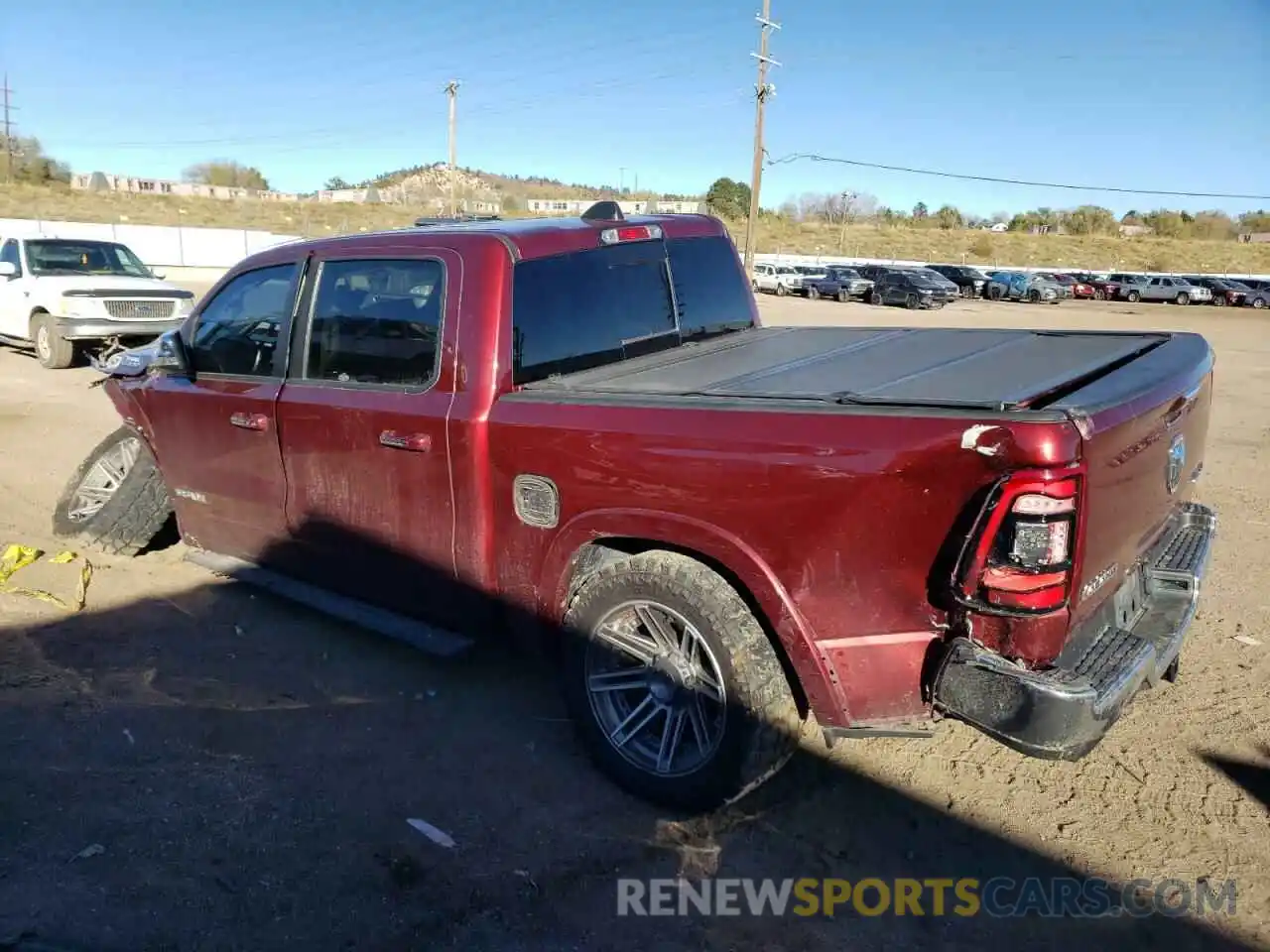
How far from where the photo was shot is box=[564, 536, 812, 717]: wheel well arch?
300 centimetres

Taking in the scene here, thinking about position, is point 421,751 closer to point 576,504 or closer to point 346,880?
point 346,880

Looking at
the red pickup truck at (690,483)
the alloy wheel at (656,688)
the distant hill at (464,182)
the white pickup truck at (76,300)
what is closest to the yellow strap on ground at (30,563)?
the red pickup truck at (690,483)

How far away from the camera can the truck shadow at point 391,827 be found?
269 centimetres

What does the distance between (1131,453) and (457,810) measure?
2.47 meters

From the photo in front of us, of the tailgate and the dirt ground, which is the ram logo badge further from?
the dirt ground

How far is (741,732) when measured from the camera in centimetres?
294

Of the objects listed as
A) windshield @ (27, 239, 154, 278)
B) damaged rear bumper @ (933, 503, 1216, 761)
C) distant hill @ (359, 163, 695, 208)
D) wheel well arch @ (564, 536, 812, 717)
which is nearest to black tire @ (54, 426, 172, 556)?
wheel well arch @ (564, 536, 812, 717)

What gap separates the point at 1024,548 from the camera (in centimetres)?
239

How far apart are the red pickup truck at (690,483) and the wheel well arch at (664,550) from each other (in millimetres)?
14

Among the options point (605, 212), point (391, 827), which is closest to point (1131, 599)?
point (391, 827)

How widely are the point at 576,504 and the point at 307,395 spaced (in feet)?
5.09

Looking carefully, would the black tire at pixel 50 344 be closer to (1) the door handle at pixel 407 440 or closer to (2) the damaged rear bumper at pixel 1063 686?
(1) the door handle at pixel 407 440

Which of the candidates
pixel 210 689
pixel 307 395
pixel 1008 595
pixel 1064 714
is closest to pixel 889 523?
pixel 1008 595

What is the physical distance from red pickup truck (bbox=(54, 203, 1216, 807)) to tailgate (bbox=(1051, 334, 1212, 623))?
2 centimetres
